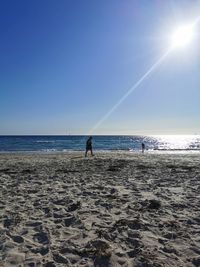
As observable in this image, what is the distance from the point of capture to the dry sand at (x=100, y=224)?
4914 millimetres

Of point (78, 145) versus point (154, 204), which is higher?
point (154, 204)

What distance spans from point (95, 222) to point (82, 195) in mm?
2660

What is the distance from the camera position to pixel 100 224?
6.46 m

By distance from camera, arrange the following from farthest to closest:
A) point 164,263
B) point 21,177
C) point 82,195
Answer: point 21,177 < point 82,195 < point 164,263

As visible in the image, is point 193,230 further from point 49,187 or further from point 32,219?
point 49,187

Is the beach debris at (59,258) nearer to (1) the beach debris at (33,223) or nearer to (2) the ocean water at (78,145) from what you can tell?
(1) the beach debris at (33,223)

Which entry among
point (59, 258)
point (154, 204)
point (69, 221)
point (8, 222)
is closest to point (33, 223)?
point (8, 222)

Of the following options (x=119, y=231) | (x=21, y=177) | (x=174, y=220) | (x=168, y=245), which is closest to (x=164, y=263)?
(x=168, y=245)

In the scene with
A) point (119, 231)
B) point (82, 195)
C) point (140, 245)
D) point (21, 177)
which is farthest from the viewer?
point (21, 177)

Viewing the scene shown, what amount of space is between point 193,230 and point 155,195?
10.5 feet

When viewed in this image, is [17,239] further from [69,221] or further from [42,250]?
[69,221]

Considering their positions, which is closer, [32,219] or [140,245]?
[140,245]

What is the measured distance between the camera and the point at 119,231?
603 centimetres

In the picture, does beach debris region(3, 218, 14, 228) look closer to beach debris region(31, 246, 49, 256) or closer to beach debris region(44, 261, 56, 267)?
beach debris region(31, 246, 49, 256)
